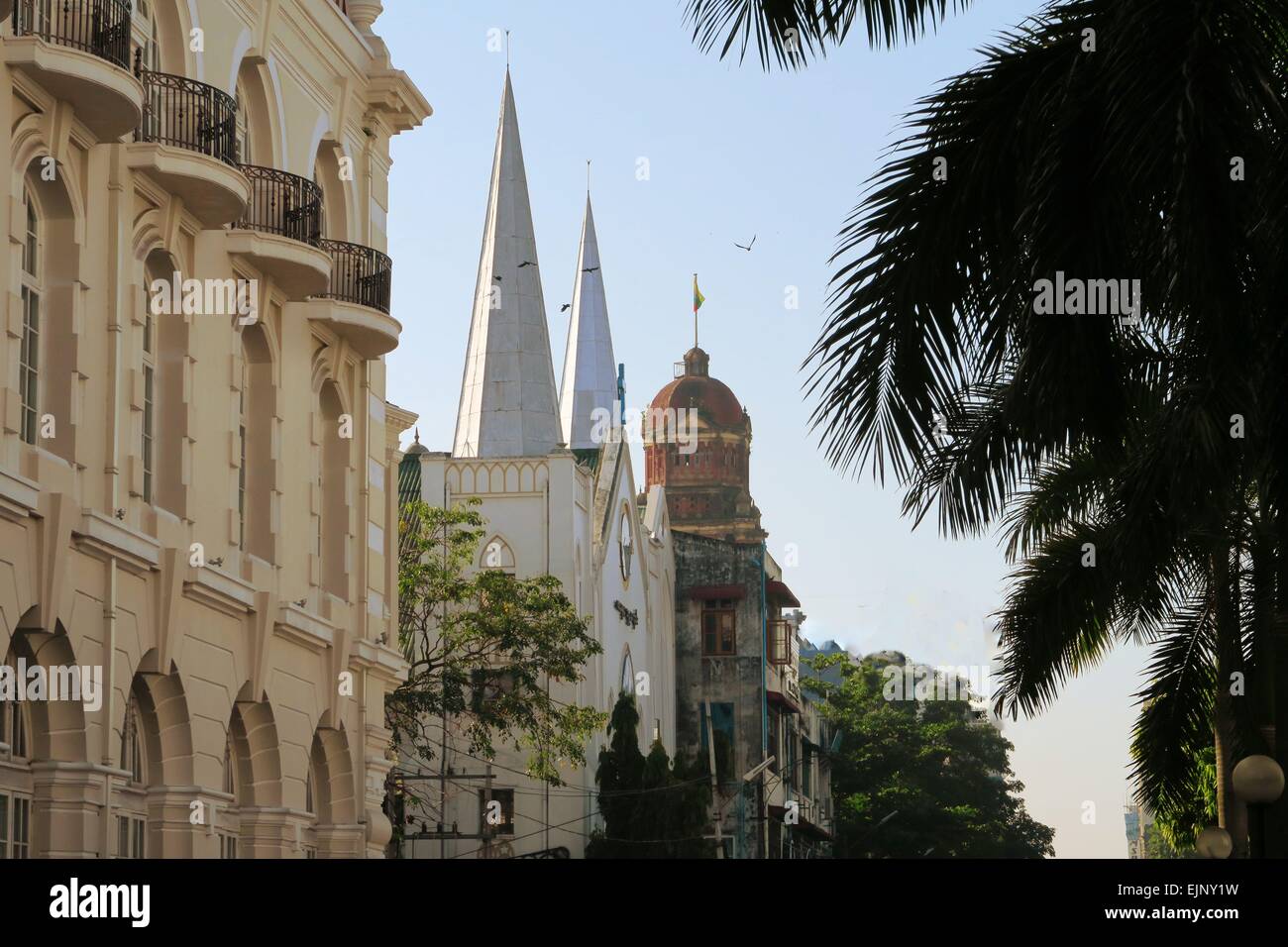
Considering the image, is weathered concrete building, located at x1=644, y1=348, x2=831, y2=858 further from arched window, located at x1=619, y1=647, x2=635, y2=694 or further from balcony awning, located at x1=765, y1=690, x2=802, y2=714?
arched window, located at x1=619, y1=647, x2=635, y2=694

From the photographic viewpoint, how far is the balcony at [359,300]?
2711cm

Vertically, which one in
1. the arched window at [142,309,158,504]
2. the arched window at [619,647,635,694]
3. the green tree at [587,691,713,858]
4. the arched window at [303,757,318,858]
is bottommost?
the arched window at [303,757,318,858]

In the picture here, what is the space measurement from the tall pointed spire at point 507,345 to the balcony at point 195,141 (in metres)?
36.8

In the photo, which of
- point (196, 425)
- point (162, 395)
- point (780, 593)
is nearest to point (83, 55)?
point (162, 395)

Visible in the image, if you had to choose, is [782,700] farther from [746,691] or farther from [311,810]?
[311,810]

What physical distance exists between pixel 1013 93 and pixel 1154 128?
1.44 meters

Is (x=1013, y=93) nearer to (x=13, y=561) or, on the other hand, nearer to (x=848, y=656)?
(x=13, y=561)

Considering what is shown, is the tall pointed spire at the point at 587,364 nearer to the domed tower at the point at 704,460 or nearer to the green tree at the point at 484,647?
the green tree at the point at 484,647

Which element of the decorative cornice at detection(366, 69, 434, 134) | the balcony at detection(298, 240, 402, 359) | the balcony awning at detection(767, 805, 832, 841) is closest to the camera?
the balcony at detection(298, 240, 402, 359)

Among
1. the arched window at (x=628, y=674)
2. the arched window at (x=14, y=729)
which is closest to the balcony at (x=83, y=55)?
the arched window at (x=14, y=729)

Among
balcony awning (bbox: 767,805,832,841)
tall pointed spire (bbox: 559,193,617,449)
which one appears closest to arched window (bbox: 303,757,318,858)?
tall pointed spire (bbox: 559,193,617,449)

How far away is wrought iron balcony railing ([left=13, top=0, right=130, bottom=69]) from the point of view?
1892cm

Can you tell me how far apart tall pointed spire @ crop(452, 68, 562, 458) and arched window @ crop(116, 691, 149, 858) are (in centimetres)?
3754

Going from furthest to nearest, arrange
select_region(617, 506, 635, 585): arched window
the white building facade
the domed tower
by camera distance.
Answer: the domed tower → select_region(617, 506, 635, 585): arched window → the white building facade
